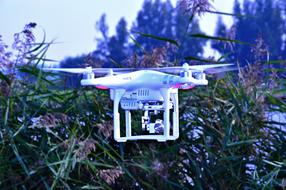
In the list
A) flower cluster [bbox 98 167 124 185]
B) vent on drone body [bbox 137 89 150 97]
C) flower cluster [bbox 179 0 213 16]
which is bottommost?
flower cluster [bbox 98 167 124 185]

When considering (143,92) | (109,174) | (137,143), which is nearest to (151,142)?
(137,143)

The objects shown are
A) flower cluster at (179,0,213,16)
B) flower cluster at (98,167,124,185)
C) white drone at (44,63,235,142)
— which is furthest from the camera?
flower cluster at (179,0,213,16)

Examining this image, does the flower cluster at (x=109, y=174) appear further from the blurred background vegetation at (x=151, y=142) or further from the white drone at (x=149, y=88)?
the white drone at (x=149, y=88)

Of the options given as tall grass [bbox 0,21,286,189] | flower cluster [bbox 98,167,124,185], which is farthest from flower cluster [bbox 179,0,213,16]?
flower cluster [bbox 98,167,124,185]

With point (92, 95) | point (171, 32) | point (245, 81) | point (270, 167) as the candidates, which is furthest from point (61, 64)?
point (270, 167)

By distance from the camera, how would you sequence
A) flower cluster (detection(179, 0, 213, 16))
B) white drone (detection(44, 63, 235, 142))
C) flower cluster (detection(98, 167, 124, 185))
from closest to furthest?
white drone (detection(44, 63, 235, 142)), flower cluster (detection(98, 167, 124, 185)), flower cluster (detection(179, 0, 213, 16))

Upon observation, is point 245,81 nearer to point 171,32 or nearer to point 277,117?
point 277,117

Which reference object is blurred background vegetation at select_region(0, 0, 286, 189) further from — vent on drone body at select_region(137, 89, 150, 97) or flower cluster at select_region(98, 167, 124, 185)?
vent on drone body at select_region(137, 89, 150, 97)

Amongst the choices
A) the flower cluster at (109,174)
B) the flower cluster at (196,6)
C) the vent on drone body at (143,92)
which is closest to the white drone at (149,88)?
the vent on drone body at (143,92)
